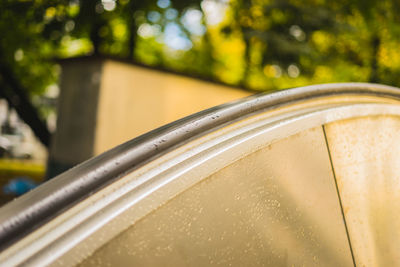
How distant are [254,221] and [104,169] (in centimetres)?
48

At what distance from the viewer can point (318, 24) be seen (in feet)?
39.5

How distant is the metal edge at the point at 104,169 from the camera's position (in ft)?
3.17

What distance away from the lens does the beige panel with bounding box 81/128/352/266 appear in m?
1.03

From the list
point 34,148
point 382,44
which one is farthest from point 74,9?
point 34,148

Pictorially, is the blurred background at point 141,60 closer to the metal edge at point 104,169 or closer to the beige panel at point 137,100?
the beige panel at point 137,100

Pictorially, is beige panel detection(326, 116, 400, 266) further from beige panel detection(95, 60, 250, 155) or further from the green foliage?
the green foliage

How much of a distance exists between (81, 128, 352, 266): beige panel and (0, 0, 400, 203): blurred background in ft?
20.3

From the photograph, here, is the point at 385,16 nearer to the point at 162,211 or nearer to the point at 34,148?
Answer: the point at 162,211

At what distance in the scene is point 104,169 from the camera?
1071 mm

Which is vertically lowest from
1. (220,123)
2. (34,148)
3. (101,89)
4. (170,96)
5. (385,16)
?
(34,148)

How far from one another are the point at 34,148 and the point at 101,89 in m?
28.3

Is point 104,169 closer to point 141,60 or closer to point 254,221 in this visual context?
point 254,221

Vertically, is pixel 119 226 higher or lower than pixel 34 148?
higher

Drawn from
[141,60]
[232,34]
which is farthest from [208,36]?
[141,60]
